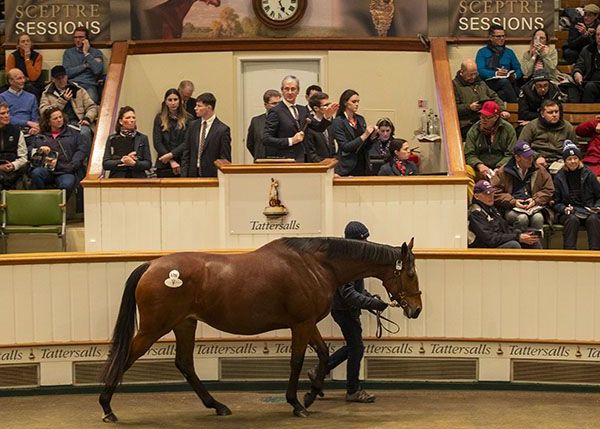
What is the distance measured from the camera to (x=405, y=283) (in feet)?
44.7

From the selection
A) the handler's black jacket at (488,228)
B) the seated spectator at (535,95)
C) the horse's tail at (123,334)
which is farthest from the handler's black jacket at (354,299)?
the seated spectator at (535,95)

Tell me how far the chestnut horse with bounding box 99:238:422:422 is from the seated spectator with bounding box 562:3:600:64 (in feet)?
28.2

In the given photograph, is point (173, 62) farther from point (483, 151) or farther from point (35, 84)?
point (483, 151)

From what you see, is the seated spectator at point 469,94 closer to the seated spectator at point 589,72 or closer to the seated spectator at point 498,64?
the seated spectator at point 498,64

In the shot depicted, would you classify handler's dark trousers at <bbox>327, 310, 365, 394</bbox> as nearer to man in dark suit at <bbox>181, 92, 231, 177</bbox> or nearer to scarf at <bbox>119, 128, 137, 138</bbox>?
man in dark suit at <bbox>181, 92, 231, 177</bbox>

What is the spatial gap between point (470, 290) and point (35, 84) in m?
7.95

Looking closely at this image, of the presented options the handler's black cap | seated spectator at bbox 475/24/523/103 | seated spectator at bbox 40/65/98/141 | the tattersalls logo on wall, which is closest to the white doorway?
seated spectator at bbox 475/24/523/103

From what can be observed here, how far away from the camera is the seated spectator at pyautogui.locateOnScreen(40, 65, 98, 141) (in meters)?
19.5

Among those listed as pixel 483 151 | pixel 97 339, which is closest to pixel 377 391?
pixel 97 339

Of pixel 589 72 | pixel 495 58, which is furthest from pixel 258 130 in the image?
pixel 589 72

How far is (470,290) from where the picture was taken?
14578mm

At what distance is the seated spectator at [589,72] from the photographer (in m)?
20.4

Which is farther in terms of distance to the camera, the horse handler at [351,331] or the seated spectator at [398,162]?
the seated spectator at [398,162]

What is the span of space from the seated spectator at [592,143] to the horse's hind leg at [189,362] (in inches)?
254
